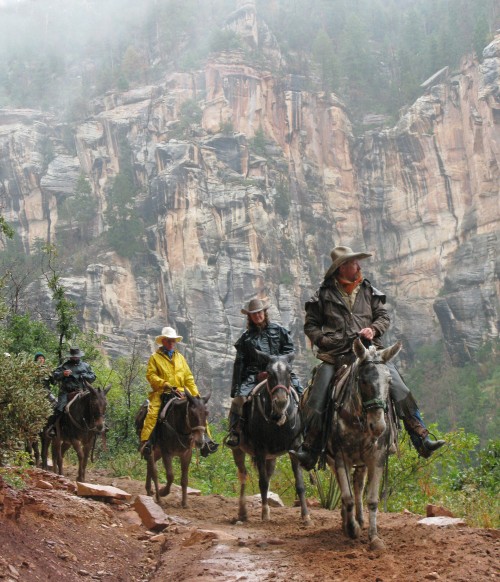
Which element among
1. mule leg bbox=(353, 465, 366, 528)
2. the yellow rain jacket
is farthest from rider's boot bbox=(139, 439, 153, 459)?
mule leg bbox=(353, 465, 366, 528)

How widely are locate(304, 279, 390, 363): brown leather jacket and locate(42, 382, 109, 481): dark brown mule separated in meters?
7.18

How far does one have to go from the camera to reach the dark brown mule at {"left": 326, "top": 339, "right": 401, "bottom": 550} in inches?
283

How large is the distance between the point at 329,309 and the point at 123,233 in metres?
80.9

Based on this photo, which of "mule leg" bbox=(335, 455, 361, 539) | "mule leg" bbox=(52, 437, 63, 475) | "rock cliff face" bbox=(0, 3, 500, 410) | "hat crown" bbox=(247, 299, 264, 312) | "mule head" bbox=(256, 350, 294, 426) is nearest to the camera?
"mule leg" bbox=(335, 455, 361, 539)

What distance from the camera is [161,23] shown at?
397ft

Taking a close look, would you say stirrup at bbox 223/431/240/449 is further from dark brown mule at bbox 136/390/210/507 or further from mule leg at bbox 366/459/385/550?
mule leg at bbox 366/459/385/550

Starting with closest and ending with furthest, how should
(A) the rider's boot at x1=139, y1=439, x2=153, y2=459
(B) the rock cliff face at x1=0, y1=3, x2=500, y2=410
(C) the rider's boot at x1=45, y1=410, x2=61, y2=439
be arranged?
(A) the rider's boot at x1=139, y1=439, x2=153, y2=459, (C) the rider's boot at x1=45, y1=410, x2=61, y2=439, (B) the rock cliff face at x1=0, y1=3, x2=500, y2=410

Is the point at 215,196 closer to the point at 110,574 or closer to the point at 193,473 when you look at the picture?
the point at 193,473

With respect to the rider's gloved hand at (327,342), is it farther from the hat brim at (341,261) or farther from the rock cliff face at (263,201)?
the rock cliff face at (263,201)

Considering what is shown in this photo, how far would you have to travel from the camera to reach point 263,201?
86188mm

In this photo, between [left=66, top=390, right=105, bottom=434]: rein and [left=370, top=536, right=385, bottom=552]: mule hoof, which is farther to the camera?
[left=66, top=390, right=105, bottom=434]: rein

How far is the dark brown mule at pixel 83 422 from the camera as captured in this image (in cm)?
1471

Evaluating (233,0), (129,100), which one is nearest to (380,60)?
(233,0)

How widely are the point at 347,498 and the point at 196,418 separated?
15.6 feet
